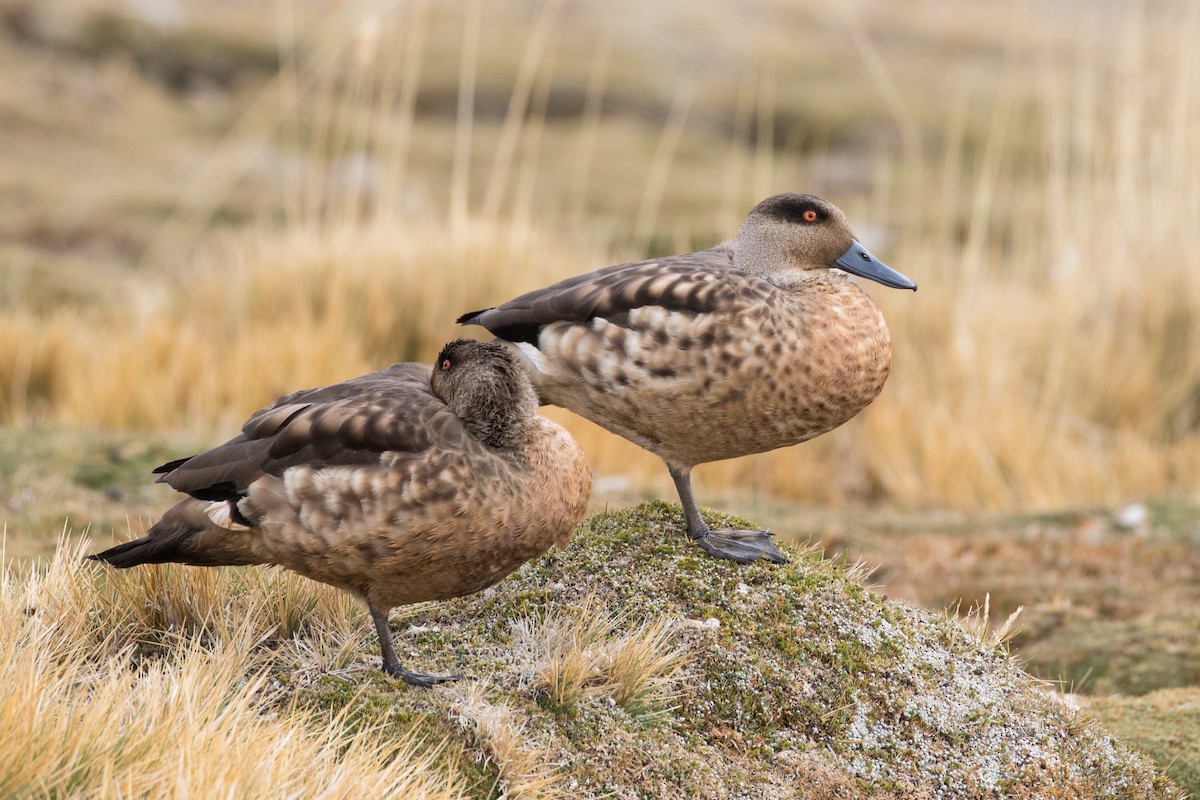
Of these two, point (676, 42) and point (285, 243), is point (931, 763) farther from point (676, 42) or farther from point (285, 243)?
point (676, 42)

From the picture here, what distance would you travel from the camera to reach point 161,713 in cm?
350

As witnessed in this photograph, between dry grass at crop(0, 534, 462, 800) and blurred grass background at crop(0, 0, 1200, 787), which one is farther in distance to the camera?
blurred grass background at crop(0, 0, 1200, 787)

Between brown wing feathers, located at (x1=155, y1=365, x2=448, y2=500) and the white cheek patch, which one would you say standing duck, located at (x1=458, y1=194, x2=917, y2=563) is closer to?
the white cheek patch

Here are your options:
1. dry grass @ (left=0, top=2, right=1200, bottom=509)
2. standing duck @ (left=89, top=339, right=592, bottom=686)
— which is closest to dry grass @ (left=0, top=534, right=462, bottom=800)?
standing duck @ (left=89, top=339, right=592, bottom=686)

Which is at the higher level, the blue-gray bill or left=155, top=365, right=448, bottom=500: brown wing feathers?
the blue-gray bill

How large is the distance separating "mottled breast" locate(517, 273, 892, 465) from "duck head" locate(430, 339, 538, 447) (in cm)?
62

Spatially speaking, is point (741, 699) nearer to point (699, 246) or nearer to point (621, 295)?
point (621, 295)

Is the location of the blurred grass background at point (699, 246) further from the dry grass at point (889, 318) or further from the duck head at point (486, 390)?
the duck head at point (486, 390)

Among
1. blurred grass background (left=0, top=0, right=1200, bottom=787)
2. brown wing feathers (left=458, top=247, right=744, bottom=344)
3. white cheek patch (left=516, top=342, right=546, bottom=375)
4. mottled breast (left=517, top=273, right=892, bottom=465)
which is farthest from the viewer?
blurred grass background (left=0, top=0, right=1200, bottom=787)

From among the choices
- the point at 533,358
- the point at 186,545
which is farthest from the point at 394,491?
the point at 533,358

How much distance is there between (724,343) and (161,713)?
2144 mm

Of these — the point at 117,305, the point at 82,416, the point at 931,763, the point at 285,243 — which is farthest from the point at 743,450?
the point at 117,305

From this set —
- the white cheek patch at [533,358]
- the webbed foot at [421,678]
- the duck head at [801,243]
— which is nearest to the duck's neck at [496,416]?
the webbed foot at [421,678]

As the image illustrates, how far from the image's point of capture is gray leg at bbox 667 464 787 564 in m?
4.84
